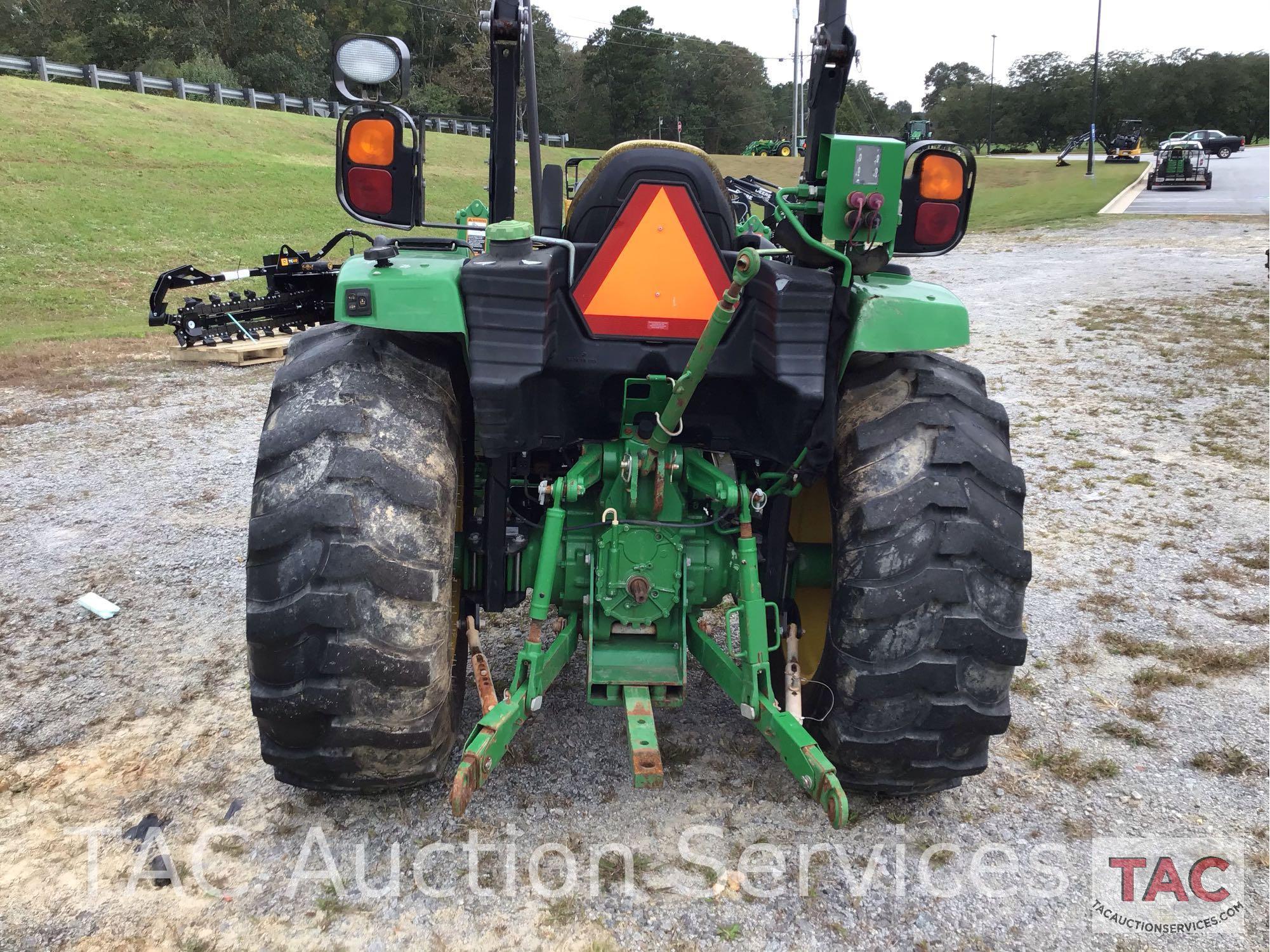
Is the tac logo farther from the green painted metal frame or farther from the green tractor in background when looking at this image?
the green tractor in background

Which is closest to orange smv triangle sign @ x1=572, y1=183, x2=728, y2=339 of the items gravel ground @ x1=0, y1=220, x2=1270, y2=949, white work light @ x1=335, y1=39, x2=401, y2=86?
white work light @ x1=335, y1=39, x2=401, y2=86

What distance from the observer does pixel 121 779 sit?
3.24m

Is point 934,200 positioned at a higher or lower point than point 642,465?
higher

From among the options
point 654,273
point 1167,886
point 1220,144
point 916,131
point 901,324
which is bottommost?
point 1167,886

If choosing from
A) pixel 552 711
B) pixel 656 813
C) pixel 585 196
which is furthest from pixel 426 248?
pixel 656 813

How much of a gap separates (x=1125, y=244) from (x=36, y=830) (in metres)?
21.3

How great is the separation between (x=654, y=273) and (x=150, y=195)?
2078cm

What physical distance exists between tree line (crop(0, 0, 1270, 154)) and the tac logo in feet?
8.23

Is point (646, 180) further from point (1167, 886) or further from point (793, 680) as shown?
point (1167, 886)

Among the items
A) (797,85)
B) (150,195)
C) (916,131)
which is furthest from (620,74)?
(150,195)

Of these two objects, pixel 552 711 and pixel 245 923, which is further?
pixel 552 711

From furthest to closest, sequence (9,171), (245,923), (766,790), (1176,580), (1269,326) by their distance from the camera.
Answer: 1. (9,171)
2. (1269,326)
3. (1176,580)
4. (766,790)
5. (245,923)

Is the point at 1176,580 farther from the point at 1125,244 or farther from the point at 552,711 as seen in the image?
the point at 1125,244

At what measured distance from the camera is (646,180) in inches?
116
